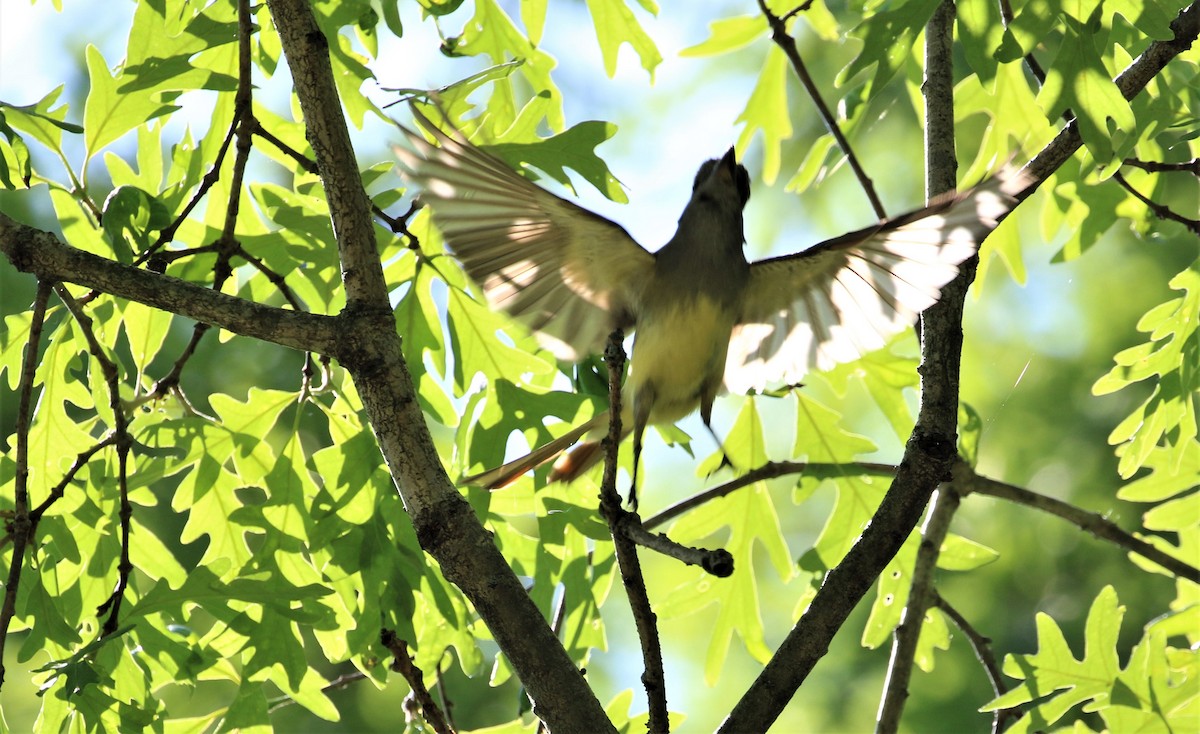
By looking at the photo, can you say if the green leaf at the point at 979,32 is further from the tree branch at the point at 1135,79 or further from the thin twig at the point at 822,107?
the thin twig at the point at 822,107

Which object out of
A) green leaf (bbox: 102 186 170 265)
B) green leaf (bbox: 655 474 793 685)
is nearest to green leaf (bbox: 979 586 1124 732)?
green leaf (bbox: 655 474 793 685)

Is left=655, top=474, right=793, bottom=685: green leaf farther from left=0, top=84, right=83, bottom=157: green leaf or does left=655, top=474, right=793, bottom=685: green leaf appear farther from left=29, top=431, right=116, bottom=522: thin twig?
left=0, top=84, right=83, bottom=157: green leaf

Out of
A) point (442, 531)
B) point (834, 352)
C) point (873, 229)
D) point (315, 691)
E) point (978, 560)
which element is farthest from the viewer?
point (978, 560)

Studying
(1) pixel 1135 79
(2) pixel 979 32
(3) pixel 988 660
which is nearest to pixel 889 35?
(2) pixel 979 32

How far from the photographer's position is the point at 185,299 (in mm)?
→ 1795

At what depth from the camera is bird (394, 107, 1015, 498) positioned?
2436mm

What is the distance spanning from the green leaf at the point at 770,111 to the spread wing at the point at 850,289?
724 mm

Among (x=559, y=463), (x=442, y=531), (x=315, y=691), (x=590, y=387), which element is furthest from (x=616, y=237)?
(x=315, y=691)

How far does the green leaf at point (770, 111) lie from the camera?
11.7ft

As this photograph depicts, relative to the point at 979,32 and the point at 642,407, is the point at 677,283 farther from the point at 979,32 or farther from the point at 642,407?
the point at 979,32

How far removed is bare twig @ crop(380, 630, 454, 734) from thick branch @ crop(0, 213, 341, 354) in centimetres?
69

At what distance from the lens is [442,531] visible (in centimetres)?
179

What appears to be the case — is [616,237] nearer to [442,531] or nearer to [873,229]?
[873,229]

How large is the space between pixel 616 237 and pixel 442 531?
112 centimetres
